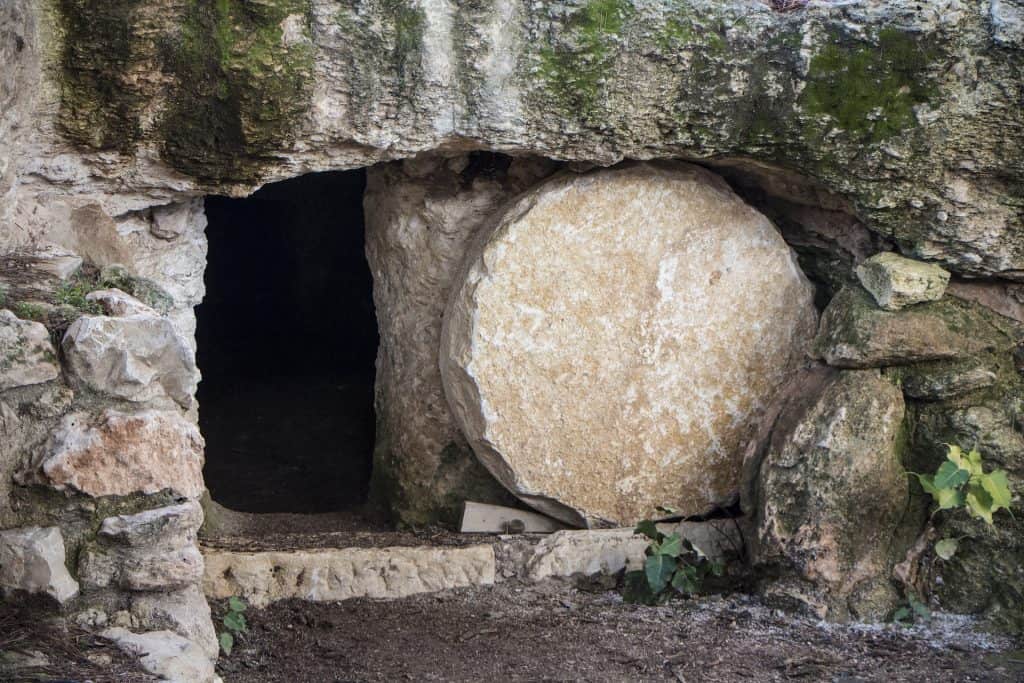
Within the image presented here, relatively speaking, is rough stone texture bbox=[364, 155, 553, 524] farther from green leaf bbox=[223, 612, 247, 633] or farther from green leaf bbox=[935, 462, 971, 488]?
green leaf bbox=[935, 462, 971, 488]

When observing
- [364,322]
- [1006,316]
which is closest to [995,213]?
[1006,316]

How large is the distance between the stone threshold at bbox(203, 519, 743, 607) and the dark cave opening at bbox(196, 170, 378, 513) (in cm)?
140

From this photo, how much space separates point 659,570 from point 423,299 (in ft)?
4.17

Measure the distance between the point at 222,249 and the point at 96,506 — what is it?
4.90m

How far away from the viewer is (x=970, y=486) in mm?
3605

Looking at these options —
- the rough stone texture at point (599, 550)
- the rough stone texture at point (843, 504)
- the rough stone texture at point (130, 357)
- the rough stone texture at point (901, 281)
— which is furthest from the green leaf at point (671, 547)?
the rough stone texture at point (130, 357)

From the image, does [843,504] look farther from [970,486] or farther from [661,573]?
[661,573]

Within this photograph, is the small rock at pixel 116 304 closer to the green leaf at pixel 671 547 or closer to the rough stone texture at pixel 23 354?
the rough stone texture at pixel 23 354

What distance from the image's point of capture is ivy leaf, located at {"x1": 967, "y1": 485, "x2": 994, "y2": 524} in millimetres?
3562

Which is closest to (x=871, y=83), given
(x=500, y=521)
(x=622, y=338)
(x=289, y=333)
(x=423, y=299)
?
(x=622, y=338)

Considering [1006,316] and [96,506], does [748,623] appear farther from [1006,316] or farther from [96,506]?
[96,506]

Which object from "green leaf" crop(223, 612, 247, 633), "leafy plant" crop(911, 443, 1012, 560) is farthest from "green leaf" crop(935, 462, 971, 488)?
"green leaf" crop(223, 612, 247, 633)

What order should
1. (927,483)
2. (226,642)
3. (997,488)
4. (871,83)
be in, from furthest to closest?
(871,83)
(927,483)
(997,488)
(226,642)

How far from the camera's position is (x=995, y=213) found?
156 inches
